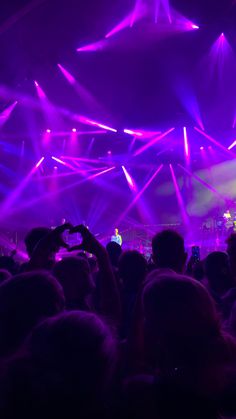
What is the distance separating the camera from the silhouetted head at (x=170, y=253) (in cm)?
245

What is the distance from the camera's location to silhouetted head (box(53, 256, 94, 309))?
2137 millimetres

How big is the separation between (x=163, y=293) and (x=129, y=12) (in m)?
8.43

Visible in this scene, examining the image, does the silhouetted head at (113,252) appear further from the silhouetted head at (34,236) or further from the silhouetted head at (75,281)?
the silhouetted head at (75,281)

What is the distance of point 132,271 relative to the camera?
9.04 ft

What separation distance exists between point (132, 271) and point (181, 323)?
1.59 metres

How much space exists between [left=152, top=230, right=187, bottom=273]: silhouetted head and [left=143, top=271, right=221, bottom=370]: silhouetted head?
1131mm

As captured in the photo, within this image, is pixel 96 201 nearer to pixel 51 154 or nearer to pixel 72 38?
pixel 51 154

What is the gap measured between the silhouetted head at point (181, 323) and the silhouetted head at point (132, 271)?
1.38 metres

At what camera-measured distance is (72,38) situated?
852 centimetres

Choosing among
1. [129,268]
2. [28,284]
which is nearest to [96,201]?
[129,268]

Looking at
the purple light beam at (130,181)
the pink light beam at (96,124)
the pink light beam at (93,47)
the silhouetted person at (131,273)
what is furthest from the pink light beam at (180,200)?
the silhouetted person at (131,273)

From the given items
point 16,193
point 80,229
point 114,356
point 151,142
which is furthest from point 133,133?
point 114,356

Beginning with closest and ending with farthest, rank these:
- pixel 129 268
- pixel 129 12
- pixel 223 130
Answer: pixel 129 268
pixel 129 12
pixel 223 130

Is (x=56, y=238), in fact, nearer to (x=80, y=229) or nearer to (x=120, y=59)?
(x=80, y=229)
